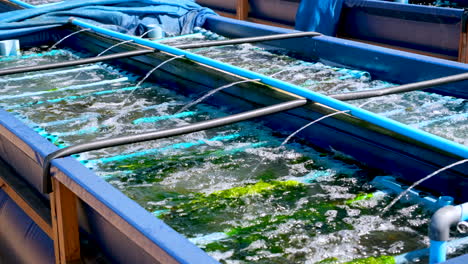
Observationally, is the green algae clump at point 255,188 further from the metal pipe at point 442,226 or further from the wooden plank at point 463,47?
the wooden plank at point 463,47

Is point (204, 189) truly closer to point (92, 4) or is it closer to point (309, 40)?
point (309, 40)

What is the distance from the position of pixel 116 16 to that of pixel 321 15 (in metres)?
1.93

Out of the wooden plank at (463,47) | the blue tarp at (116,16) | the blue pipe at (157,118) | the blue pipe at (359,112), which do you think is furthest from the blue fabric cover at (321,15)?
the blue pipe at (157,118)

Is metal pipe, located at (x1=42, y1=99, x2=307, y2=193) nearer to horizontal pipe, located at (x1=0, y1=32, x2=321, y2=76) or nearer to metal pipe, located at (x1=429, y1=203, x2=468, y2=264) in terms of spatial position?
metal pipe, located at (x1=429, y1=203, x2=468, y2=264)

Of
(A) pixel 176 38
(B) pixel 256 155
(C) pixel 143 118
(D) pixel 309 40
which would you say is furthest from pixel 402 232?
(A) pixel 176 38

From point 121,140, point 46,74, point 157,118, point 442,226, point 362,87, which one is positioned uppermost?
point 442,226

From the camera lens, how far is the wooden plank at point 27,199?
2.67m

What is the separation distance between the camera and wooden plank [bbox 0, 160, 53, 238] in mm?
2674

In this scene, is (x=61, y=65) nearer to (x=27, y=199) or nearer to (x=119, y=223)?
(x=27, y=199)

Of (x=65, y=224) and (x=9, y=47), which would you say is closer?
(x=65, y=224)

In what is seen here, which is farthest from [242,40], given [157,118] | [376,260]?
[376,260]

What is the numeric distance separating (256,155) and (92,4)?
3.47 m

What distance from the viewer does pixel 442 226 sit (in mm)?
1638

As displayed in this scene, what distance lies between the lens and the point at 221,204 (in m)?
2.69
